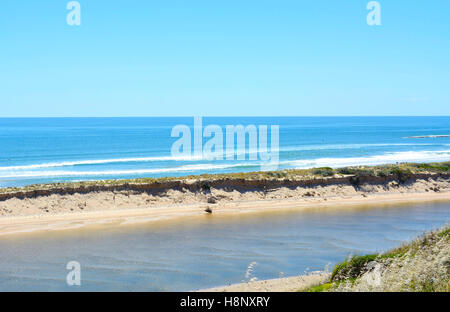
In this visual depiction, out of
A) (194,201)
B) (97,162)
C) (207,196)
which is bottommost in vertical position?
(194,201)

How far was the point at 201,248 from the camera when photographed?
17734 millimetres

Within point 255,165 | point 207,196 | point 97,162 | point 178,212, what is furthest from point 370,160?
point 178,212

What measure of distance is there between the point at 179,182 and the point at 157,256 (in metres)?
11.0

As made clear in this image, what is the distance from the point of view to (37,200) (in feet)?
79.7

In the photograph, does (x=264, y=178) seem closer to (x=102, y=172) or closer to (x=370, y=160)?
(x=102, y=172)

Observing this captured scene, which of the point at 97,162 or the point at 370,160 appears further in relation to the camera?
the point at 370,160

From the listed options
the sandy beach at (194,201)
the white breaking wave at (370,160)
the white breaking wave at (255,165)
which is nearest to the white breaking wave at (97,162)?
the white breaking wave at (255,165)

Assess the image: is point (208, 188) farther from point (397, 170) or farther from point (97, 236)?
point (397, 170)

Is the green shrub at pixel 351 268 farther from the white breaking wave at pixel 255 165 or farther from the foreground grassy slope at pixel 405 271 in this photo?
the white breaking wave at pixel 255 165

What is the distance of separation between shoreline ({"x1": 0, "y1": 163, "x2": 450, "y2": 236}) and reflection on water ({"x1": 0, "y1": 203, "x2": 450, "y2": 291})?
6.66 ft

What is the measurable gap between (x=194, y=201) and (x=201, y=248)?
9.01 meters

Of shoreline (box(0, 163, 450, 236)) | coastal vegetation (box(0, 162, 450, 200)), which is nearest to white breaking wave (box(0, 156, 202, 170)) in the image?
coastal vegetation (box(0, 162, 450, 200))
